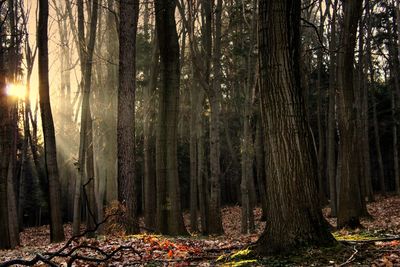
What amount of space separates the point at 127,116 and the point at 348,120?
17.2ft

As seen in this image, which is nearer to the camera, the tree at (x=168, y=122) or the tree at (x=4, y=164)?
the tree at (x=168, y=122)

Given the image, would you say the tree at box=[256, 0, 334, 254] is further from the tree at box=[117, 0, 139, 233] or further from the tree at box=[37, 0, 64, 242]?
the tree at box=[37, 0, 64, 242]

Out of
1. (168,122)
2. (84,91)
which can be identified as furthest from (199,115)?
(168,122)

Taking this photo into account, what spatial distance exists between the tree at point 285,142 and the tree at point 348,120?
5.25m

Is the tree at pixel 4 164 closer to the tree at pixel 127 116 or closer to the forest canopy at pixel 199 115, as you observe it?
the forest canopy at pixel 199 115

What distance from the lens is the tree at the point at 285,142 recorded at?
5223mm

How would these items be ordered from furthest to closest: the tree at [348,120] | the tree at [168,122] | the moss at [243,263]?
1. the tree at [168,122]
2. the tree at [348,120]
3. the moss at [243,263]

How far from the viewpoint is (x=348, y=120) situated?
10508mm

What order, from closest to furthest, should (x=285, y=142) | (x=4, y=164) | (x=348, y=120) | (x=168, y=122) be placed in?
(x=285, y=142)
(x=348, y=120)
(x=168, y=122)
(x=4, y=164)

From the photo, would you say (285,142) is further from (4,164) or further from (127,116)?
(4,164)

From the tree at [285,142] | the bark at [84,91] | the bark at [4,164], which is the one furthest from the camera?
the bark at [84,91]

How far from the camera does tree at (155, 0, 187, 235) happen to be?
1161cm

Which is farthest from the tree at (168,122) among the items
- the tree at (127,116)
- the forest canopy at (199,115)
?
the tree at (127,116)

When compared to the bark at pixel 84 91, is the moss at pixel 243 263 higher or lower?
lower
